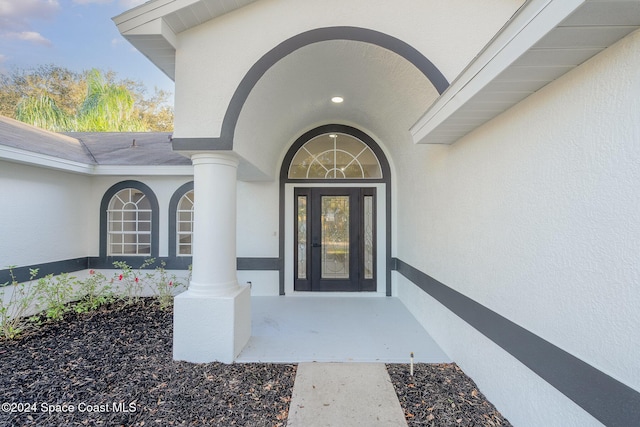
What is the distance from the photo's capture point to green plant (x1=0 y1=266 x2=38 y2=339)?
4.32 metres

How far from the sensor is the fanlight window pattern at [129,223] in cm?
675

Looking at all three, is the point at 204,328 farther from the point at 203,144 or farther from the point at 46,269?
the point at 46,269

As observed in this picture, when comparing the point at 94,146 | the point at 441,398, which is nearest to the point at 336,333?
the point at 441,398

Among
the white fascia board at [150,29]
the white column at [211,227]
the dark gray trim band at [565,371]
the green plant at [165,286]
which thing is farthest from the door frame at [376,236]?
the white fascia board at [150,29]

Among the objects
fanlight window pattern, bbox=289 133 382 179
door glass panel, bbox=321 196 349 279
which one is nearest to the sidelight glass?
door glass panel, bbox=321 196 349 279

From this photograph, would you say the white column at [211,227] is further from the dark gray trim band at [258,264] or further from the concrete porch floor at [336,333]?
the dark gray trim band at [258,264]

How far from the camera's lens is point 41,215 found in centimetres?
569

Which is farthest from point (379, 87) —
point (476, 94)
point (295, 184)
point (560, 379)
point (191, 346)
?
point (191, 346)

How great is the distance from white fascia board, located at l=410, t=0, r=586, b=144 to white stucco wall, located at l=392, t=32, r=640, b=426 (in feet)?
1.40

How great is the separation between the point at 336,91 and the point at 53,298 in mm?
6215

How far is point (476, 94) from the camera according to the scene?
2297 millimetres

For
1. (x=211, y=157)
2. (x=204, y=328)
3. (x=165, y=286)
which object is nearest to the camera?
(x=204, y=328)

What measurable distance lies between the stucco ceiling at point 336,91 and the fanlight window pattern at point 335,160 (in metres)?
0.86

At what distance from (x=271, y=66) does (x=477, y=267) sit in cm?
332
